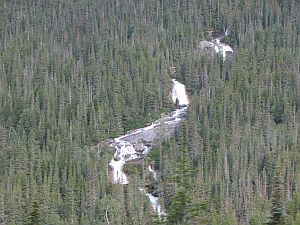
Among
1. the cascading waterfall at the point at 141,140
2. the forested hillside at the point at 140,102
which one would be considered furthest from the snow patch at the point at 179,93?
the forested hillside at the point at 140,102

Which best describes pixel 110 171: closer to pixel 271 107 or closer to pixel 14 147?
pixel 14 147

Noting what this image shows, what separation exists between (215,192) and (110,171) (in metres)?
25.0

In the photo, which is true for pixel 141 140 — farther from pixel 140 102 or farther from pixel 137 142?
pixel 140 102

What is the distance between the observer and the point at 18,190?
10531cm

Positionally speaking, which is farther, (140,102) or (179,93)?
(179,93)

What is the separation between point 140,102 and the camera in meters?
149

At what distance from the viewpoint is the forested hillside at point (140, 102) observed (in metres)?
107

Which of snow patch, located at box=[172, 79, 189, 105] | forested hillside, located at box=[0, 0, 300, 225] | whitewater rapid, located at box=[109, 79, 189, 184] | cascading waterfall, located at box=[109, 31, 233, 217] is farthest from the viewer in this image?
snow patch, located at box=[172, 79, 189, 105]

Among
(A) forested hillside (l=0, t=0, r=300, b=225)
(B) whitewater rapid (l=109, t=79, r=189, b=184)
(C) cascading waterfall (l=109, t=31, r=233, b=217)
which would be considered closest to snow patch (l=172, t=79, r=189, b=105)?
(C) cascading waterfall (l=109, t=31, r=233, b=217)

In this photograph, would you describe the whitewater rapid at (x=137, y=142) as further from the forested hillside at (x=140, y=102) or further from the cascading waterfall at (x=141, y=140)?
the forested hillside at (x=140, y=102)

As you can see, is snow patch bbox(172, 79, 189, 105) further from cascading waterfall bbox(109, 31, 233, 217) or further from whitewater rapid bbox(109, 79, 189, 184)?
whitewater rapid bbox(109, 79, 189, 184)

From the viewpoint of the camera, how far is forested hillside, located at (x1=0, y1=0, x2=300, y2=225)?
107 metres

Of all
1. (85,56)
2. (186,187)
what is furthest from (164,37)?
(186,187)

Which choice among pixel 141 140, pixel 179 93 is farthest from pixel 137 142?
pixel 179 93
